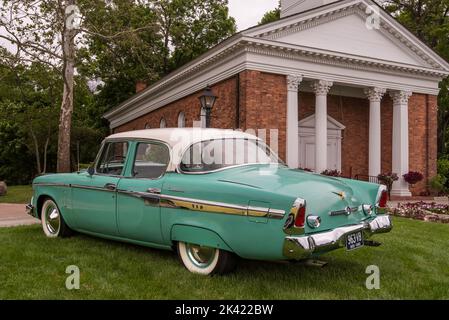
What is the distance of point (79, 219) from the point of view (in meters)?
6.39

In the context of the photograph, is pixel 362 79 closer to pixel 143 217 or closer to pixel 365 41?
pixel 365 41

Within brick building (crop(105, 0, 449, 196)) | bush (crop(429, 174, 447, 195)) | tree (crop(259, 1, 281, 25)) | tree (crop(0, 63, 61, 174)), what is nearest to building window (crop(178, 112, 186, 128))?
brick building (crop(105, 0, 449, 196))

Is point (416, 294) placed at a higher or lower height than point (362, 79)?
lower

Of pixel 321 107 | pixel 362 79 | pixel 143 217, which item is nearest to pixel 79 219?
pixel 143 217

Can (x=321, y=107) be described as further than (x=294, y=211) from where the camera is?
Yes

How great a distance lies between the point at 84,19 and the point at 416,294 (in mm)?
16534

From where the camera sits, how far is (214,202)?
15.2 feet

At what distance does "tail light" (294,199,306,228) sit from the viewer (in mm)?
4125

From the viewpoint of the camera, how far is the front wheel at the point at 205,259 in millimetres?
4763

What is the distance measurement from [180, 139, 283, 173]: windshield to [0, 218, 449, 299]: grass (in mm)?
1223

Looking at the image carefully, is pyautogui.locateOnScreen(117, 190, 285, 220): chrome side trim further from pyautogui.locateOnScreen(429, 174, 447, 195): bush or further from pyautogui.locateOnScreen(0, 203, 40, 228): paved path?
pyautogui.locateOnScreen(429, 174, 447, 195): bush

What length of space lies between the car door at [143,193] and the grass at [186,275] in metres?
0.40
